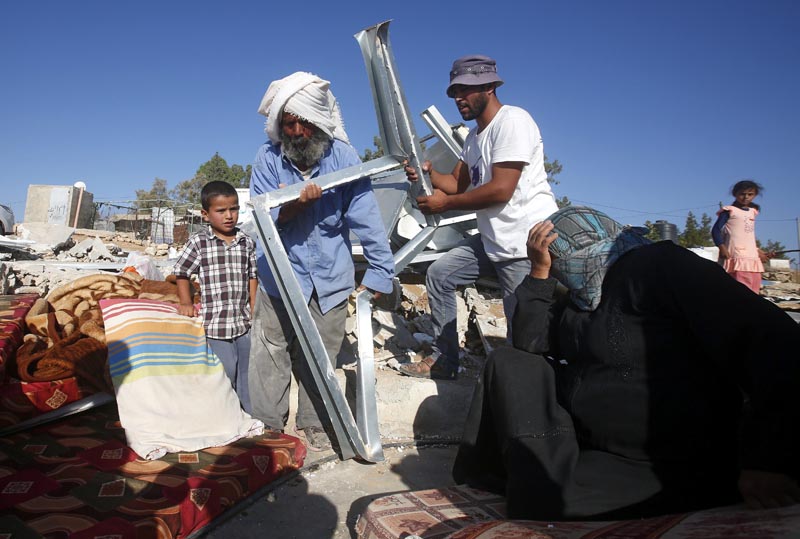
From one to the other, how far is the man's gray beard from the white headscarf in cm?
5

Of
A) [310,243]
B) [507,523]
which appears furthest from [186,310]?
[507,523]

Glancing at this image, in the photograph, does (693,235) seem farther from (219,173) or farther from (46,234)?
(219,173)

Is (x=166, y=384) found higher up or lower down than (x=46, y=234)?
lower down

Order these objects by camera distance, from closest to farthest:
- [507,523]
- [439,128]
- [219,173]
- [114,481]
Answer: [507,523] → [114,481] → [439,128] → [219,173]

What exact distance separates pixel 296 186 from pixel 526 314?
137 centimetres

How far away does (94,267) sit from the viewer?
24.2ft

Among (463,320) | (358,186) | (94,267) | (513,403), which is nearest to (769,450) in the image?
(513,403)

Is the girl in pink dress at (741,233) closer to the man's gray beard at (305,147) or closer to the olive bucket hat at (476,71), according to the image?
the olive bucket hat at (476,71)

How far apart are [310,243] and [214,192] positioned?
33.9 inches

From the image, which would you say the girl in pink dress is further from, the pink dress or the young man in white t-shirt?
the young man in white t-shirt

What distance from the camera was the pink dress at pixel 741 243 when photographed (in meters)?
5.66

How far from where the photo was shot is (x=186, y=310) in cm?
336

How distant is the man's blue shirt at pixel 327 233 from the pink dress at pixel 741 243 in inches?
177

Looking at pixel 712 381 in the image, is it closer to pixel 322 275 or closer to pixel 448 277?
pixel 448 277
